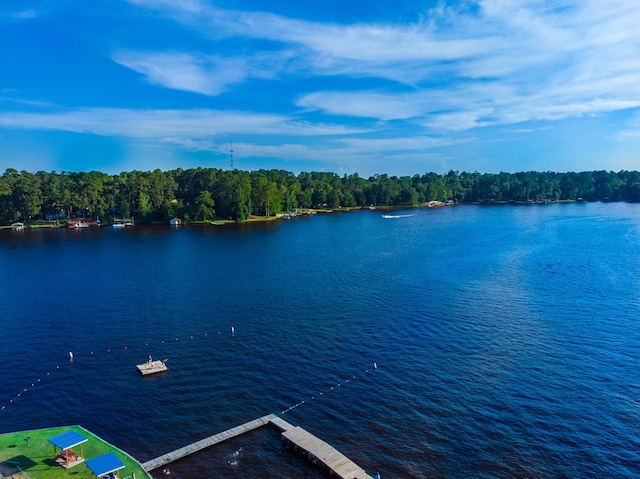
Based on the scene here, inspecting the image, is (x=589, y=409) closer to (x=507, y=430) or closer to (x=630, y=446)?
(x=630, y=446)

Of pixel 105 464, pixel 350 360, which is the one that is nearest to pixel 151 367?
pixel 105 464

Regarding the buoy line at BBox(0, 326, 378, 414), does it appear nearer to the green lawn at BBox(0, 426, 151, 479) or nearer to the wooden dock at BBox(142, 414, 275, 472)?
the wooden dock at BBox(142, 414, 275, 472)

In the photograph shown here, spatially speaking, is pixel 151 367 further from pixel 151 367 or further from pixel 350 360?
pixel 350 360

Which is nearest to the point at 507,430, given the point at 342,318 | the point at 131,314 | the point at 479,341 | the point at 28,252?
the point at 479,341

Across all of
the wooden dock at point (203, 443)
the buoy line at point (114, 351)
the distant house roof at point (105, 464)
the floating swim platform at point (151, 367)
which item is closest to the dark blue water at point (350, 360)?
the buoy line at point (114, 351)

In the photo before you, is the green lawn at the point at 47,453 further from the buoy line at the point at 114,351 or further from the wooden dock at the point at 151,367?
the wooden dock at the point at 151,367
